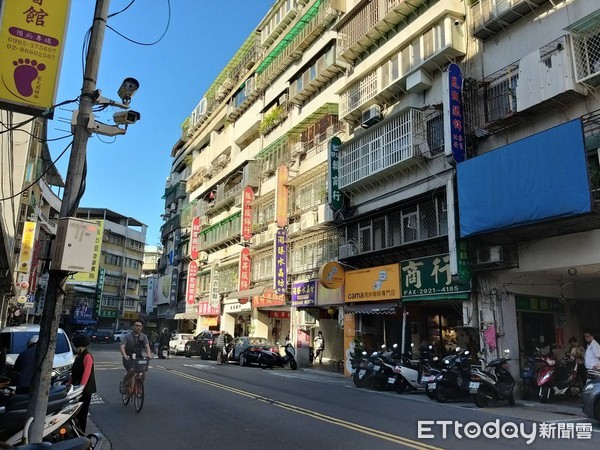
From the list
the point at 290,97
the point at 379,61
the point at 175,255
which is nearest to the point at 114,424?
the point at 379,61

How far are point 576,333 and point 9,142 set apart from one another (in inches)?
714

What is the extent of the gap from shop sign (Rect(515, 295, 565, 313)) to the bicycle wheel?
11704mm

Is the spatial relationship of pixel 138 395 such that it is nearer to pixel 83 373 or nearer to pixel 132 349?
pixel 132 349

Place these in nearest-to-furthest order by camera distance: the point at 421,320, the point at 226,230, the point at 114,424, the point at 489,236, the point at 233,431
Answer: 1. the point at 233,431
2. the point at 114,424
3. the point at 489,236
4. the point at 421,320
5. the point at 226,230

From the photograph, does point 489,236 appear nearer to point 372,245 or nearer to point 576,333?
point 576,333

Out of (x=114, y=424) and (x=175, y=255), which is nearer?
(x=114, y=424)

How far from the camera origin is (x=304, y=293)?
25047mm

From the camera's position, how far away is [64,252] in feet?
17.7

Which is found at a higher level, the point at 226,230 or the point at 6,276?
the point at 226,230

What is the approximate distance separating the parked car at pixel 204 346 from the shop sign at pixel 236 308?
2784mm

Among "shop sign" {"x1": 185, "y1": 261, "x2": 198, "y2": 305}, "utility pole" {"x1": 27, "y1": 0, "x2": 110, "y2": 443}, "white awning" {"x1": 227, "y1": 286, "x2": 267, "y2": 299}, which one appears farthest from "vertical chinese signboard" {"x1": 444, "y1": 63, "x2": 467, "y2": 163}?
"shop sign" {"x1": 185, "y1": 261, "x2": 198, "y2": 305}

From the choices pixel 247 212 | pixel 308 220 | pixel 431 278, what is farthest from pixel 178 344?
pixel 431 278

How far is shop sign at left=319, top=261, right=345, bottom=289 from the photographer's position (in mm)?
21266

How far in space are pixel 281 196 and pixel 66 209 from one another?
2282 centimetres
